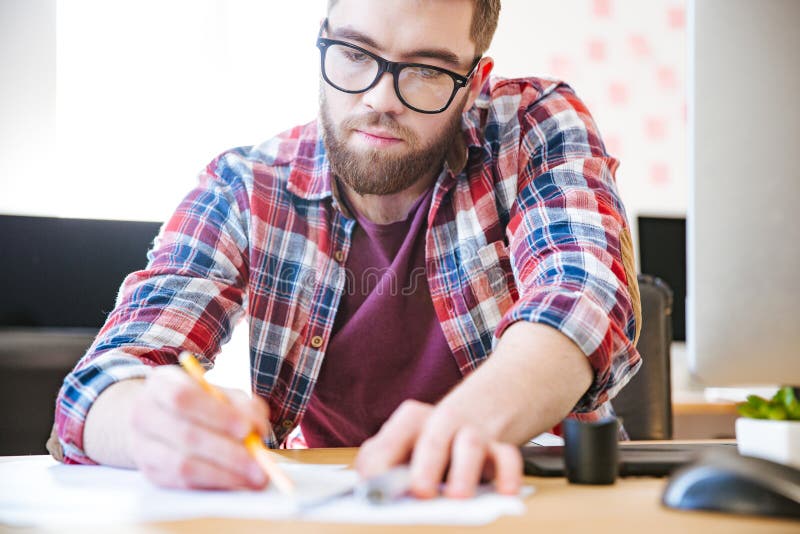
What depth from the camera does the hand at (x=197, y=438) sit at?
2.09ft

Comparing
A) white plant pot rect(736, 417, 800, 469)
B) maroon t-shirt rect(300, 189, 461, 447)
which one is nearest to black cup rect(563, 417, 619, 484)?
white plant pot rect(736, 417, 800, 469)

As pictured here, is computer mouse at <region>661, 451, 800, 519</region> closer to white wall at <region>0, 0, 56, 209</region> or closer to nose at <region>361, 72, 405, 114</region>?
nose at <region>361, 72, 405, 114</region>

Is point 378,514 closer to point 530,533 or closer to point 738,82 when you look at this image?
point 530,533

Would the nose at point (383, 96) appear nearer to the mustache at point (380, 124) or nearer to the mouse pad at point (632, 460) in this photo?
the mustache at point (380, 124)

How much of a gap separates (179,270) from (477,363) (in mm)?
476

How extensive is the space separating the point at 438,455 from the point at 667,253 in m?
2.35

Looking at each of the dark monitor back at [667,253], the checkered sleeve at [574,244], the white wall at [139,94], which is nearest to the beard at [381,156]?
the checkered sleeve at [574,244]

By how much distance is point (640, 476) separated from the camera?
73 centimetres

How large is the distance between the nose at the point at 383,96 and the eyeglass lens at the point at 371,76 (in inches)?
0.6

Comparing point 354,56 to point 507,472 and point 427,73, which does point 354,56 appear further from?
point 507,472

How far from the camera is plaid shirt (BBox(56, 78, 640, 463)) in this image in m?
1.08

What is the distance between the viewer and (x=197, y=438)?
646mm

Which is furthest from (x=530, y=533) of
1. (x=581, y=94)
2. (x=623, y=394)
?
(x=581, y=94)

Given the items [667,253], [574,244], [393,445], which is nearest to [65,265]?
[574,244]
